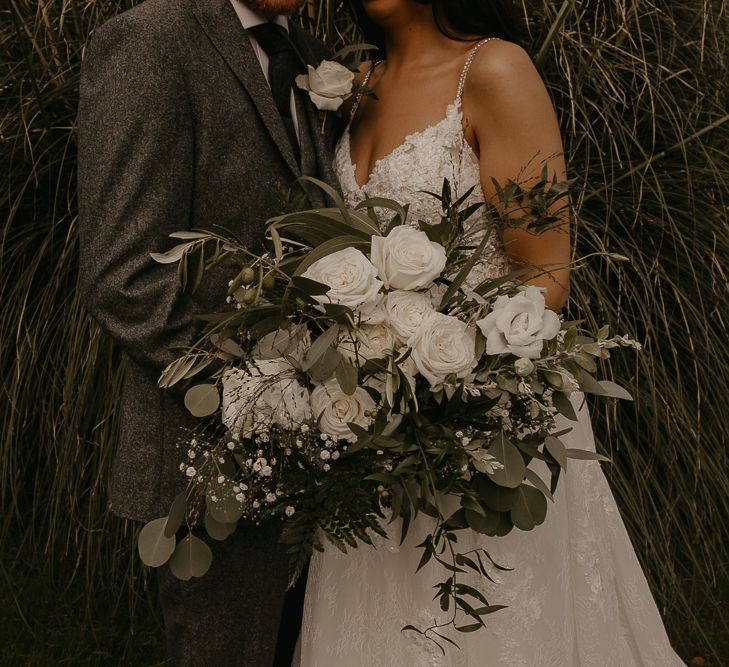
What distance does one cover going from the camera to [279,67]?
1883mm

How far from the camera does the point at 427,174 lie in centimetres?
196

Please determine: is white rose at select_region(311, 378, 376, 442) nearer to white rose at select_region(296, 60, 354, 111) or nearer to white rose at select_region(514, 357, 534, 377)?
white rose at select_region(514, 357, 534, 377)

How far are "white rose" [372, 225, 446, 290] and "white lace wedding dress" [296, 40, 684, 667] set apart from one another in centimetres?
31

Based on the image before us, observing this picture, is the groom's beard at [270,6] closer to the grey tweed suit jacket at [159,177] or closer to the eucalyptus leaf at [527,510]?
the grey tweed suit jacket at [159,177]

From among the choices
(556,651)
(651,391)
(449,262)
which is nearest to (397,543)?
(556,651)

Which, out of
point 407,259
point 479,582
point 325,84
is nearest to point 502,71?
point 325,84

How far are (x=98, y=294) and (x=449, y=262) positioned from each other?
661mm

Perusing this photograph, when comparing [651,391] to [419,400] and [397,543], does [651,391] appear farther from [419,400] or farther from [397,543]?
[419,400]

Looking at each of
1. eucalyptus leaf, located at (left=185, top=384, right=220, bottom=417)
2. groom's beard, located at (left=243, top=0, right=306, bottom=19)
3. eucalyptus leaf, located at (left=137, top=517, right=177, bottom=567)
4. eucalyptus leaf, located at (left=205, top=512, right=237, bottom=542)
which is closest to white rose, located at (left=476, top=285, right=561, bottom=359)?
eucalyptus leaf, located at (left=185, top=384, right=220, bottom=417)

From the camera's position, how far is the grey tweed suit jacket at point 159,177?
1578 mm

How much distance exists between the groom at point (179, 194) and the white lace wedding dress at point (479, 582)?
0.47 feet

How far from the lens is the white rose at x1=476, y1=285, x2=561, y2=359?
1.39 meters

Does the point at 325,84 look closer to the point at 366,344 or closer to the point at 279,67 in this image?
the point at 279,67

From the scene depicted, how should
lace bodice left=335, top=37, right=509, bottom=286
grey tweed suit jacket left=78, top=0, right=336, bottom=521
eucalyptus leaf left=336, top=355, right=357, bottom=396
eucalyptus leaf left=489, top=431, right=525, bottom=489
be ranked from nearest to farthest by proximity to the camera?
eucalyptus leaf left=336, top=355, right=357, bottom=396
eucalyptus leaf left=489, top=431, right=525, bottom=489
grey tweed suit jacket left=78, top=0, right=336, bottom=521
lace bodice left=335, top=37, right=509, bottom=286
